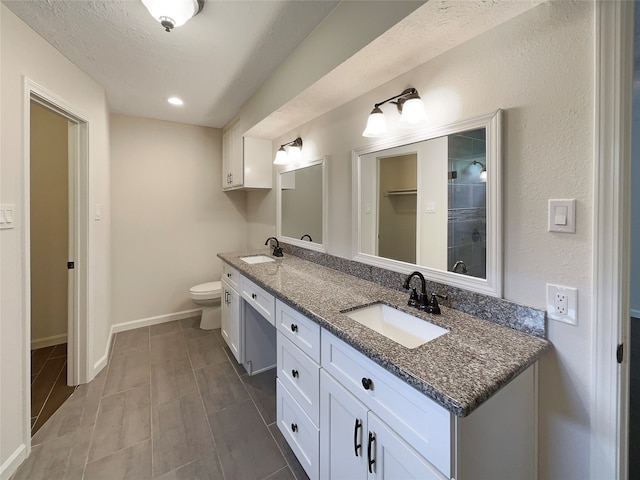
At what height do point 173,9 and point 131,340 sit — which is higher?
point 173,9

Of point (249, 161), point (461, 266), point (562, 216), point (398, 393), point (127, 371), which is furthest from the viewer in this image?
point (249, 161)

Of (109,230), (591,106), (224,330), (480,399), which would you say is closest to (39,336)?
(109,230)

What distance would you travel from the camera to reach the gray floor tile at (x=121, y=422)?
1527 millimetres

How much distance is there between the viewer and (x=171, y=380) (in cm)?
212

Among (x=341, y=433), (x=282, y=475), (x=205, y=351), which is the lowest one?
(x=282, y=475)

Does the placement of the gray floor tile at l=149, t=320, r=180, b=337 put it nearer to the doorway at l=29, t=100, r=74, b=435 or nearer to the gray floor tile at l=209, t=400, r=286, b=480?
the doorway at l=29, t=100, r=74, b=435

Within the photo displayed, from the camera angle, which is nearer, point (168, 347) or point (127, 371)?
point (127, 371)

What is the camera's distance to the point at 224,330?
8.52ft

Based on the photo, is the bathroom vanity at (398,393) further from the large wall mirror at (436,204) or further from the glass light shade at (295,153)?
the glass light shade at (295,153)

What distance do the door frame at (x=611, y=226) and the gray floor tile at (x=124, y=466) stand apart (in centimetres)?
191

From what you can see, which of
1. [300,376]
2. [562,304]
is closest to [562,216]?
[562,304]

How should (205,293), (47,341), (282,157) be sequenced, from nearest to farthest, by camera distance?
(282,157)
(47,341)
(205,293)

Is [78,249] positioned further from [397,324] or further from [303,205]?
[397,324]

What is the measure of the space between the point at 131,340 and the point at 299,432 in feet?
7.62
